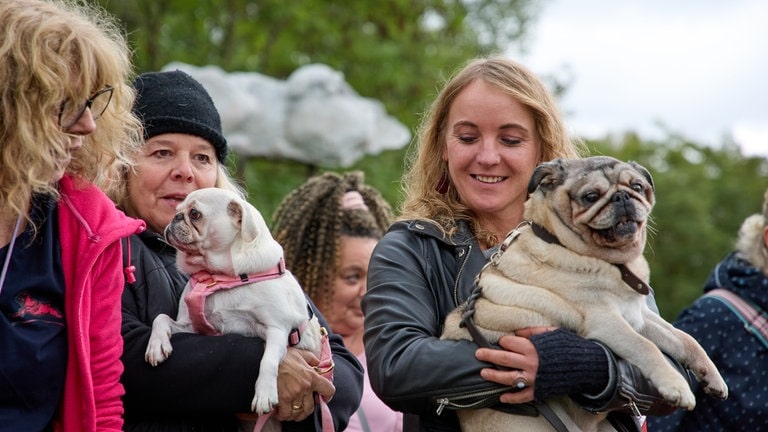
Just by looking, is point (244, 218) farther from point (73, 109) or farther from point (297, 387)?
point (73, 109)

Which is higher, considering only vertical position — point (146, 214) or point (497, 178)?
point (497, 178)

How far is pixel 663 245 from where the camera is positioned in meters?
32.1

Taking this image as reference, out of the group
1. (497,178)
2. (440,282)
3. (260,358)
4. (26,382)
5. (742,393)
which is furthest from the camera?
(742,393)

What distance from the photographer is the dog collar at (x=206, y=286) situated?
421 cm

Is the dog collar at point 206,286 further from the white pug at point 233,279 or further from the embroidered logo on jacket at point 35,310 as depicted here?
the embroidered logo on jacket at point 35,310

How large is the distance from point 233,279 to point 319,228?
239 cm

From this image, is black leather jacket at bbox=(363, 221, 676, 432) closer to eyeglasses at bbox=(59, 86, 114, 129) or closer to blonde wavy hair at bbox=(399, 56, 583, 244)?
blonde wavy hair at bbox=(399, 56, 583, 244)

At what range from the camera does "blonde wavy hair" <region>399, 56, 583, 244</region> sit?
470 cm

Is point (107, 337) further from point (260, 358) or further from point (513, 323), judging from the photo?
point (513, 323)

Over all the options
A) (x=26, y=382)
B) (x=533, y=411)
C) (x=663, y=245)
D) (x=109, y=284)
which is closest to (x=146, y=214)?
(x=109, y=284)

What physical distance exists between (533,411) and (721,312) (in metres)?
2.88

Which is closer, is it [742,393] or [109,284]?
[109,284]

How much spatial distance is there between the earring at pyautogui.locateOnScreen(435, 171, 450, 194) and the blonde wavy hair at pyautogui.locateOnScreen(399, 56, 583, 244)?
0.06 ft

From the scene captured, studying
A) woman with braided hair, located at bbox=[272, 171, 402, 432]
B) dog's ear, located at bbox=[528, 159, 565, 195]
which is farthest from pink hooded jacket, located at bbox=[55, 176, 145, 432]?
woman with braided hair, located at bbox=[272, 171, 402, 432]
